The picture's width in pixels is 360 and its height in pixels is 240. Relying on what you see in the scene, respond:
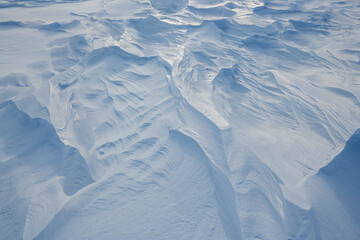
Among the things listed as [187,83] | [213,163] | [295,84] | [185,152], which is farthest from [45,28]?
[295,84]

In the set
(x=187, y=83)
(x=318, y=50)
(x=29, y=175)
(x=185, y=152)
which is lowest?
(x=29, y=175)

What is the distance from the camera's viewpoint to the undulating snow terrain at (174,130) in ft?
4.50

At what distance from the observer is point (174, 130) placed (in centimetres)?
179

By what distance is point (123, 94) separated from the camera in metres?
2.09

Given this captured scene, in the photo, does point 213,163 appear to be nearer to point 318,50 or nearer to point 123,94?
point 123,94

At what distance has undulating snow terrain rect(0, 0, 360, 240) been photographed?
1371 mm

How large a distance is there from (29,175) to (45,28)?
2.12 meters

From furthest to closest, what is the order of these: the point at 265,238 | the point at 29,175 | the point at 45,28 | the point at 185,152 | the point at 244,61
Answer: the point at 45,28 → the point at 244,61 → the point at 185,152 → the point at 29,175 → the point at 265,238

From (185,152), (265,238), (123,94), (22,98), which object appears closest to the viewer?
(265,238)

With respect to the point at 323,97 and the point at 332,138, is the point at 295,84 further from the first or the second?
the point at 332,138

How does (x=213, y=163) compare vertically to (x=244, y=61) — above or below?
below

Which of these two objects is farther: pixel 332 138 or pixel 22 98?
pixel 22 98

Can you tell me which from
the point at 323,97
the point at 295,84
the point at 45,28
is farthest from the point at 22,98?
the point at 323,97

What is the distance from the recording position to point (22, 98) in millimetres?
1927
